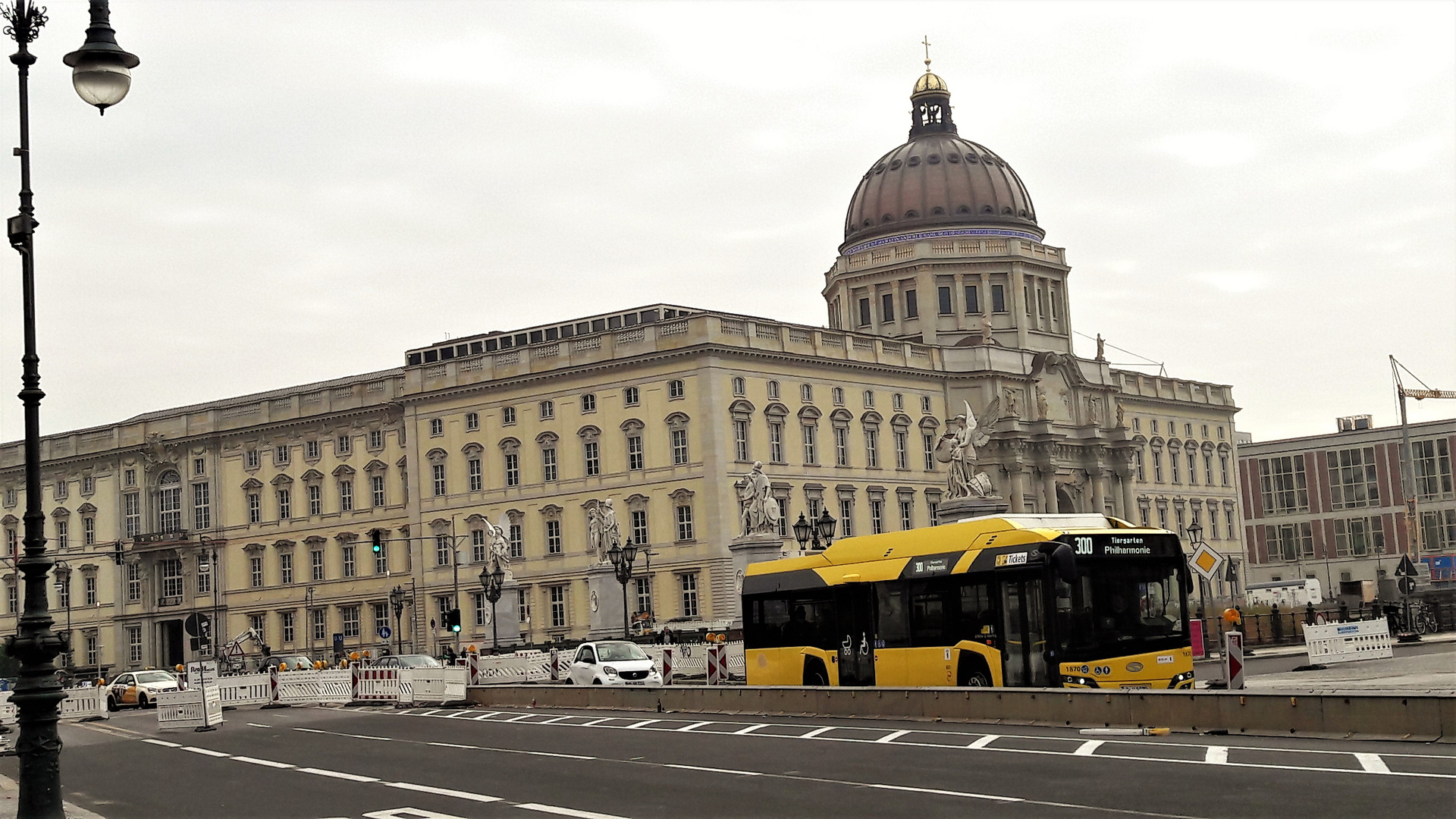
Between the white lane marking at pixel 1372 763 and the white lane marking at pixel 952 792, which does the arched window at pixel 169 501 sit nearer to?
the white lane marking at pixel 952 792

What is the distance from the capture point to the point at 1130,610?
2730 cm

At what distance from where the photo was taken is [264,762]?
25500mm

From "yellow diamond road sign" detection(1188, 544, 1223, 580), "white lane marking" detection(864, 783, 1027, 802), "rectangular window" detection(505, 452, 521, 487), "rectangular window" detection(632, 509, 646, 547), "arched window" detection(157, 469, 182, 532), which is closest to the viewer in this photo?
"white lane marking" detection(864, 783, 1027, 802)

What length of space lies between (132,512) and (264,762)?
8182 centimetres

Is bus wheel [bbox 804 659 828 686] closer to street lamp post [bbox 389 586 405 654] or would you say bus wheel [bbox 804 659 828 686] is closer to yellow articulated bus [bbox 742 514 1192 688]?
yellow articulated bus [bbox 742 514 1192 688]

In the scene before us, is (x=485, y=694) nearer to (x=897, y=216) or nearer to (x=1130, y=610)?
(x=1130, y=610)

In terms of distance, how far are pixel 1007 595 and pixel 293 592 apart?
73.4 m

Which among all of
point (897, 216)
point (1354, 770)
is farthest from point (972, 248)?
point (1354, 770)

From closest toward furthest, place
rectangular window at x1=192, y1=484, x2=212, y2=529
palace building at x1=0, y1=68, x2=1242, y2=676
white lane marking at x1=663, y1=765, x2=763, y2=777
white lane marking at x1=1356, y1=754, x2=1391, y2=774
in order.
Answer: white lane marking at x1=1356, y1=754, x2=1391, y2=774
white lane marking at x1=663, y1=765, x2=763, y2=777
palace building at x1=0, y1=68, x2=1242, y2=676
rectangular window at x1=192, y1=484, x2=212, y2=529

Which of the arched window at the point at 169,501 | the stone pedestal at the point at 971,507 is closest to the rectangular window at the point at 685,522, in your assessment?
the stone pedestal at the point at 971,507

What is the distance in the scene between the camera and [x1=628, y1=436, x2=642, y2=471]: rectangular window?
83.8 meters

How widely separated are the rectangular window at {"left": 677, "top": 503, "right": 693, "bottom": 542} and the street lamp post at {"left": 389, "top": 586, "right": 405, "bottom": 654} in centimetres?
1325

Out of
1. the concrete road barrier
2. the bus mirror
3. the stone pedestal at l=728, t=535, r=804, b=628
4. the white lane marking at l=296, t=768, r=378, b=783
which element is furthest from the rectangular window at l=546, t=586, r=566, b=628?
the white lane marking at l=296, t=768, r=378, b=783

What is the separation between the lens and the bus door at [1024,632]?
89.5 ft
